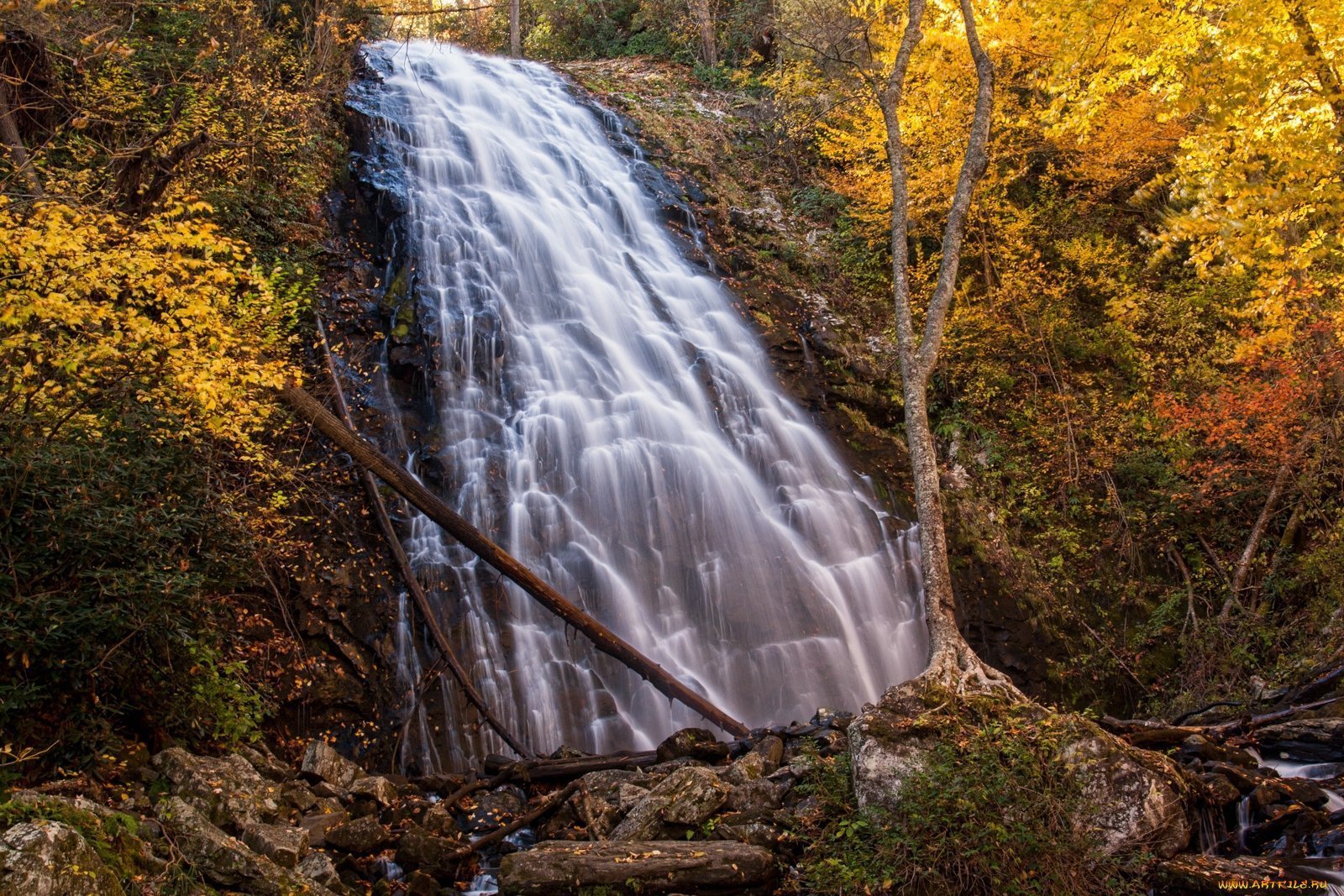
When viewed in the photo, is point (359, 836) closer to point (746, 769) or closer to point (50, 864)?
point (50, 864)

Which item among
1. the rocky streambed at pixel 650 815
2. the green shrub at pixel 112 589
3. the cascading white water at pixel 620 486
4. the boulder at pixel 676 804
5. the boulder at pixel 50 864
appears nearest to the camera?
the boulder at pixel 50 864

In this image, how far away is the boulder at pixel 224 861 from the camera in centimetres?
384

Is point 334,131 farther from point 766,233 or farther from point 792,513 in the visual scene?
point 792,513

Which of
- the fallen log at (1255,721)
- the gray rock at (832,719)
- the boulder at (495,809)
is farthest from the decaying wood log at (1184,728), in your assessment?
the boulder at (495,809)

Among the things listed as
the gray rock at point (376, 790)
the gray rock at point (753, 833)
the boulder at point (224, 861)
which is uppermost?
the boulder at point (224, 861)

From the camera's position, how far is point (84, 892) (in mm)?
2879

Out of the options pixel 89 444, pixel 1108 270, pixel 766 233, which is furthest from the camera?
pixel 766 233

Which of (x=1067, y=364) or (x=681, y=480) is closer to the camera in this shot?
(x=681, y=480)

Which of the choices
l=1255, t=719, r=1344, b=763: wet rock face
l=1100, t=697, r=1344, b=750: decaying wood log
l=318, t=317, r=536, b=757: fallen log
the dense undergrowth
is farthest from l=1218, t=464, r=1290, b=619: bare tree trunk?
the dense undergrowth

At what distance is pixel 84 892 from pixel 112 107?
1017cm

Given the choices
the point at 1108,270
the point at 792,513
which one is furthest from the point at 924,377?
the point at 1108,270

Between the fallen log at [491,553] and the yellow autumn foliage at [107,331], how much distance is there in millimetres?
820

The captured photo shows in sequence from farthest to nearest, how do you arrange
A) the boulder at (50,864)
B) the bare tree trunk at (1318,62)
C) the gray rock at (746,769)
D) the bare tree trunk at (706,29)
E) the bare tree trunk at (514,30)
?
1. the bare tree trunk at (514,30)
2. the bare tree trunk at (706,29)
3. the bare tree trunk at (1318,62)
4. the gray rock at (746,769)
5. the boulder at (50,864)

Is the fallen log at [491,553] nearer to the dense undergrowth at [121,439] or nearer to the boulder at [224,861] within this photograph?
the dense undergrowth at [121,439]
